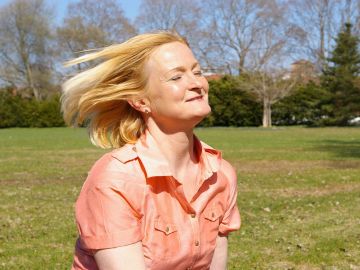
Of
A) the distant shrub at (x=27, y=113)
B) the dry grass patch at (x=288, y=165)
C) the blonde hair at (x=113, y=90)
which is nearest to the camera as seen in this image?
the blonde hair at (x=113, y=90)

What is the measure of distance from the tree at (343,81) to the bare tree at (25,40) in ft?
111

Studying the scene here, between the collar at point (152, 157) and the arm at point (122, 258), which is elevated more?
the collar at point (152, 157)

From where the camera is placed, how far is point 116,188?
2146 mm

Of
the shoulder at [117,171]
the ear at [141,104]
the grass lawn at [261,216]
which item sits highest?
the ear at [141,104]

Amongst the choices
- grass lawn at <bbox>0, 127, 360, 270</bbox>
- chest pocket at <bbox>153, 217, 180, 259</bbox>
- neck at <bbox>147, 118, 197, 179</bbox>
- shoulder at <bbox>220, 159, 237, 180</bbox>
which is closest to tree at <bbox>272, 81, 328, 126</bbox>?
grass lawn at <bbox>0, 127, 360, 270</bbox>

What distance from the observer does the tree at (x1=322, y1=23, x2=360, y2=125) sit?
49.3 metres

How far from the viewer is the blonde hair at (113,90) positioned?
235 cm

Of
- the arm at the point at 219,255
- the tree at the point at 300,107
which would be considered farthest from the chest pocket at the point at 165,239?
the tree at the point at 300,107

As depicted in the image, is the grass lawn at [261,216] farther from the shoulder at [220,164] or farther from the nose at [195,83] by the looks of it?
the nose at [195,83]

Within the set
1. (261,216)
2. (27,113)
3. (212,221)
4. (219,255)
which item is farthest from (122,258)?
(27,113)

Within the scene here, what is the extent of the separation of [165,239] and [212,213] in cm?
29

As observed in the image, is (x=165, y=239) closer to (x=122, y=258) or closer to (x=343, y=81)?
(x=122, y=258)

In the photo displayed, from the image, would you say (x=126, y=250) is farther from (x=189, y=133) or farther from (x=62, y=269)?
(x=62, y=269)

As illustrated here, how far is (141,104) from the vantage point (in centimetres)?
239
